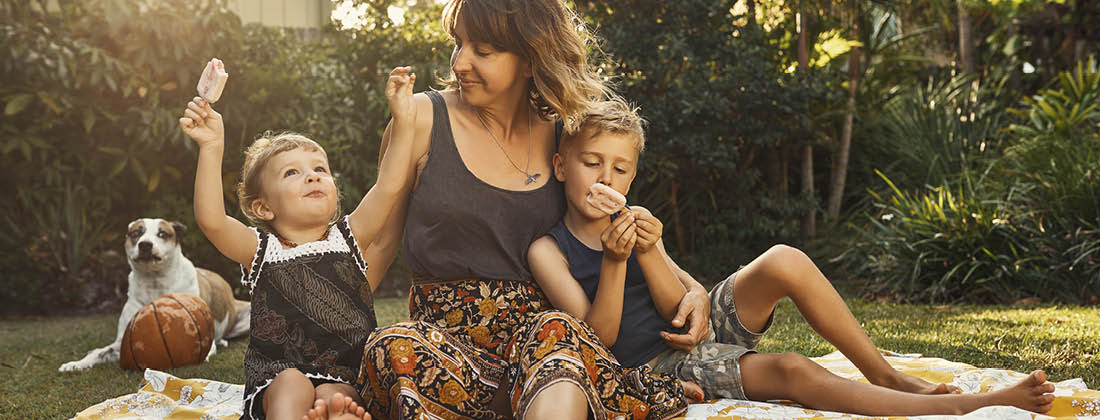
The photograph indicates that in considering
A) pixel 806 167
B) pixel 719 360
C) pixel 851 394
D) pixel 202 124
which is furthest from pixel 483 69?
pixel 806 167

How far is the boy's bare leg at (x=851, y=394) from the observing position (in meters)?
2.53

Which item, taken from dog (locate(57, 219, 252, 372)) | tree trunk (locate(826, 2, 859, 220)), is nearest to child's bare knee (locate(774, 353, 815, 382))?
dog (locate(57, 219, 252, 372))

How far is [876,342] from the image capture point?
4.70 m

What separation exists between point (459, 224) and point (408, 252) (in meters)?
0.21

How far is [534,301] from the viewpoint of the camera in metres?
2.74

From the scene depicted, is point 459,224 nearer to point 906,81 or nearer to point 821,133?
point 821,133

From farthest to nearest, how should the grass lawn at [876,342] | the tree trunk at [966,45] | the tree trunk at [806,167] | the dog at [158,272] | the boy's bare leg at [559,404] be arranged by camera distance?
the tree trunk at [966,45], the tree trunk at [806,167], the dog at [158,272], the grass lawn at [876,342], the boy's bare leg at [559,404]

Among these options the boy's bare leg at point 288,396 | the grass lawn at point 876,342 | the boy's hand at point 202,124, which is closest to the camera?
the boy's bare leg at point 288,396

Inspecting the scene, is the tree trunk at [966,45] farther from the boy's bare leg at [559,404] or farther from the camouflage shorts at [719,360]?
the boy's bare leg at [559,404]

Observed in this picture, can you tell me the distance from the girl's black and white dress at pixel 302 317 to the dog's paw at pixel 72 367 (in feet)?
8.28

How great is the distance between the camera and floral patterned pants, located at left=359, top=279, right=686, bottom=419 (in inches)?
89.7

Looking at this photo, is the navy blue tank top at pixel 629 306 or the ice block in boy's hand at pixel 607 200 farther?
the navy blue tank top at pixel 629 306

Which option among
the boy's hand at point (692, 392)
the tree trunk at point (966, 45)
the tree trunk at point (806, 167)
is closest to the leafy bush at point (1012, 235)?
the tree trunk at point (806, 167)

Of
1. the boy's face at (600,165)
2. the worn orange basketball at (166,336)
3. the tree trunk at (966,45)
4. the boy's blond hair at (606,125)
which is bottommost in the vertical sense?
the worn orange basketball at (166,336)
